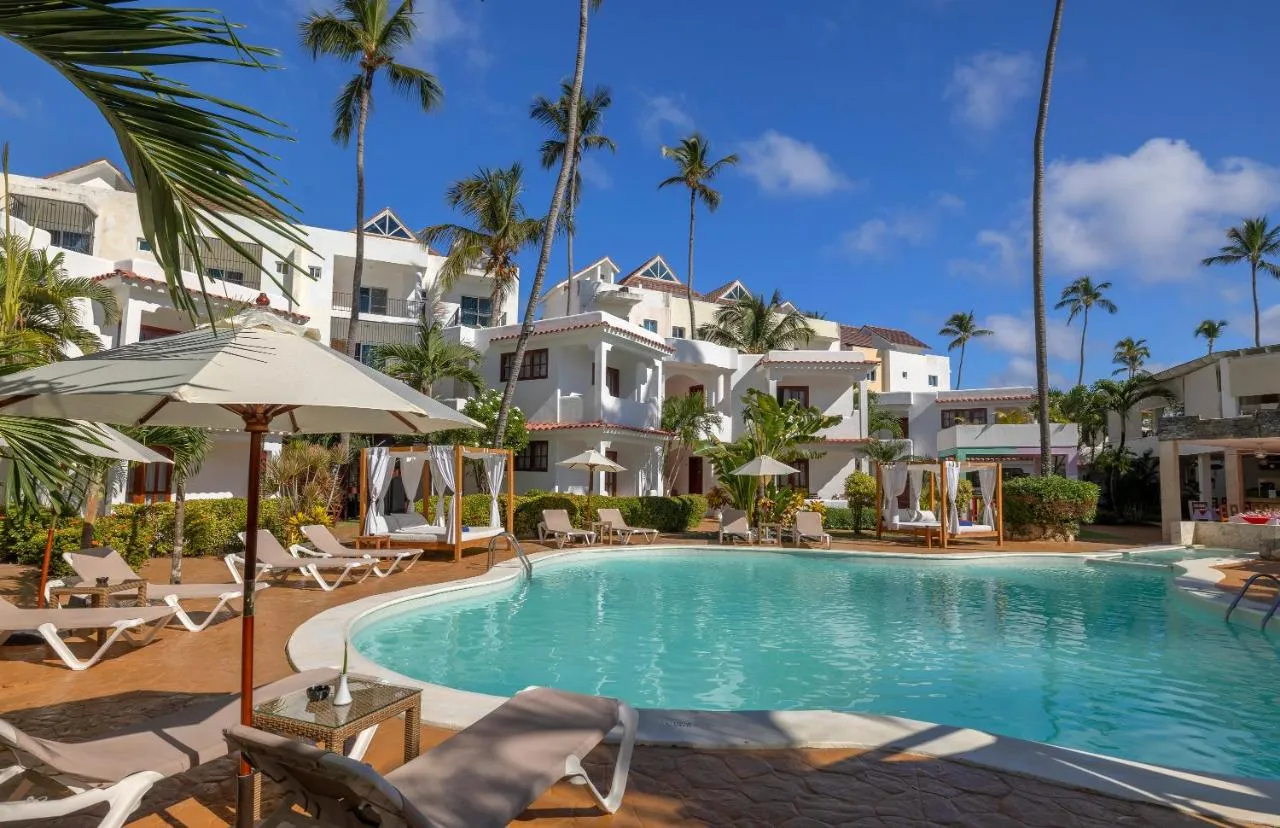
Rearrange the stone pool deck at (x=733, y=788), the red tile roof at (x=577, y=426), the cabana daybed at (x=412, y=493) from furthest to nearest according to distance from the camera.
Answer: the red tile roof at (x=577, y=426) < the cabana daybed at (x=412, y=493) < the stone pool deck at (x=733, y=788)

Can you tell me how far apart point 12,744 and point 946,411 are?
4423cm

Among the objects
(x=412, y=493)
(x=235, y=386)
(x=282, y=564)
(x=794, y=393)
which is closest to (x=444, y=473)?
(x=412, y=493)

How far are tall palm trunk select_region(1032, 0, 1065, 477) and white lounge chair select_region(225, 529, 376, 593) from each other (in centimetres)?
2120

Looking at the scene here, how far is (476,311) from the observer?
36.9m

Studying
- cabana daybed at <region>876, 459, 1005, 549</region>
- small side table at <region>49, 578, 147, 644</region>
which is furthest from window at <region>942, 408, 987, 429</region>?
small side table at <region>49, 578, 147, 644</region>

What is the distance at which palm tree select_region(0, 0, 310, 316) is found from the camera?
196 centimetres

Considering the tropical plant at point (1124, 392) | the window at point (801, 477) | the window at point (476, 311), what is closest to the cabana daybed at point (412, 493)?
the window at point (801, 477)

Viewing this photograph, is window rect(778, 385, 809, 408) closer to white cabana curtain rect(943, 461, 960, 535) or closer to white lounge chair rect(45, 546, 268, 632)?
white cabana curtain rect(943, 461, 960, 535)

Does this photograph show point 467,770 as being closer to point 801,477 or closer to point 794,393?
point 801,477

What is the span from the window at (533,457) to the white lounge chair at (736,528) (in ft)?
28.5

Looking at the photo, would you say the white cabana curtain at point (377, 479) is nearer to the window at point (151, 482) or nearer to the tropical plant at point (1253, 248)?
the window at point (151, 482)

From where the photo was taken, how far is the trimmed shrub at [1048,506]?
22422 mm

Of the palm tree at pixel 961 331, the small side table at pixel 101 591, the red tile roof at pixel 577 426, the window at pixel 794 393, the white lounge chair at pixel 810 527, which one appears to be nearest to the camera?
the small side table at pixel 101 591

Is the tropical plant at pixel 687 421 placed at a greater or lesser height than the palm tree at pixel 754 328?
lesser
